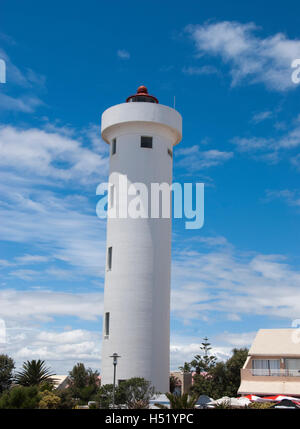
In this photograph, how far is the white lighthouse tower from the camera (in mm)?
35250

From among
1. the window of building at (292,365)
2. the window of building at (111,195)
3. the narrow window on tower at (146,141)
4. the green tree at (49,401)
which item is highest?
the narrow window on tower at (146,141)

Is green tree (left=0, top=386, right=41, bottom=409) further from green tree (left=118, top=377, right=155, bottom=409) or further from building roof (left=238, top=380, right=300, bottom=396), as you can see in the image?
building roof (left=238, top=380, right=300, bottom=396)

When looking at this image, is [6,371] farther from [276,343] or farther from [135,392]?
[276,343]

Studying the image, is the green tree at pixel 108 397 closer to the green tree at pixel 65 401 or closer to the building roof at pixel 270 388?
the green tree at pixel 65 401

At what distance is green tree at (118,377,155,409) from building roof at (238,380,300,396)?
400 inches

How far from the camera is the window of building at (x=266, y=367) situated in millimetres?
41531

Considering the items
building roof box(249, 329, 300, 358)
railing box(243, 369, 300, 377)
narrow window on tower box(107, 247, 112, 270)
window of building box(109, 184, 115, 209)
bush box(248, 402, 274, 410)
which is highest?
window of building box(109, 184, 115, 209)

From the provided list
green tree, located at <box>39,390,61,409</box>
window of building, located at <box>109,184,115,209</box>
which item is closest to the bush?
green tree, located at <box>39,390,61,409</box>

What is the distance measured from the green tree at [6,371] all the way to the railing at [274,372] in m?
21.2

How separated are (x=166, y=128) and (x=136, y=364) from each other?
1703 cm

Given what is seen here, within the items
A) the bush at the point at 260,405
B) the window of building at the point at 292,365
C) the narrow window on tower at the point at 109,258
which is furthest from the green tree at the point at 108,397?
the window of building at the point at 292,365

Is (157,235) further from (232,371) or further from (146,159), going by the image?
(232,371)

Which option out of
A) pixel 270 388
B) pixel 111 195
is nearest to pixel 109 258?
pixel 111 195
